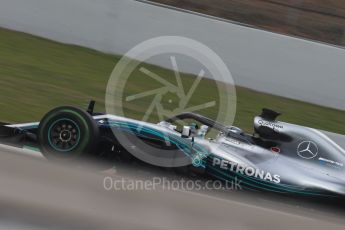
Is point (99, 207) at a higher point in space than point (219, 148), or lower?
lower

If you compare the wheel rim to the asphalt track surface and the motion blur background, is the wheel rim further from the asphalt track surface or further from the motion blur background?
the motion blur background

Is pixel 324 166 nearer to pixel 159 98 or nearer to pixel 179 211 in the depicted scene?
pixel 179 211

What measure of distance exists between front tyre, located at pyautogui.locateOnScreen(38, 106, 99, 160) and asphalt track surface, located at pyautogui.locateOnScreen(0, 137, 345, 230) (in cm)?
280

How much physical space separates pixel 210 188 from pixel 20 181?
11.5ft

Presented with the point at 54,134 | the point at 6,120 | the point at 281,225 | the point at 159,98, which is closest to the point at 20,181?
the point at 281,225

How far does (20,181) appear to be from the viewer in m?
4.19

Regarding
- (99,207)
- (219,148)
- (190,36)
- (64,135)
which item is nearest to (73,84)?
(190,36)

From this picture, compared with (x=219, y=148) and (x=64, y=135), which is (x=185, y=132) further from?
(x=64, y=135)

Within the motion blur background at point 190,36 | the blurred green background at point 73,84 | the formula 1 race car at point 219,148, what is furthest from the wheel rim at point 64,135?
the blurred green background at point 73,84

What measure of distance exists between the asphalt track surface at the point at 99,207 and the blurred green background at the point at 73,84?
717cm

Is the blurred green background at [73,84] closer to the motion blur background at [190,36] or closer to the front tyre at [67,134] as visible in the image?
the motion blur background at [190,36]

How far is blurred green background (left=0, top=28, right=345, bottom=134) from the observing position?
1225cm

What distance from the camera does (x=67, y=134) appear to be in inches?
284

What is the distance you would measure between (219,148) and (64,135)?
174 centimetres
